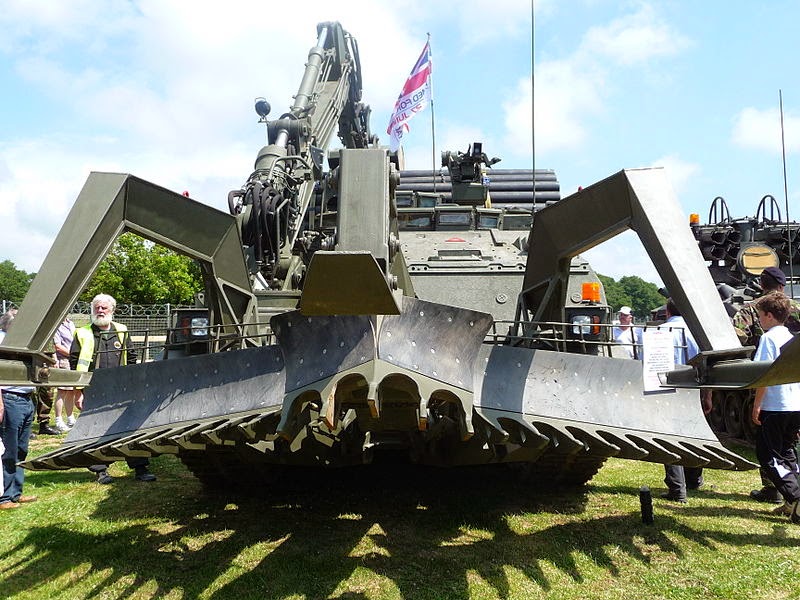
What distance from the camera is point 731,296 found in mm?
7551

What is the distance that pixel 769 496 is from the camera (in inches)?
197

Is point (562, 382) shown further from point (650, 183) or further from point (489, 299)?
point (489, 299)

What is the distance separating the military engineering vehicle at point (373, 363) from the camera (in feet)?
9.26

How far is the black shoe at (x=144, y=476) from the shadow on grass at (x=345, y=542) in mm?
510

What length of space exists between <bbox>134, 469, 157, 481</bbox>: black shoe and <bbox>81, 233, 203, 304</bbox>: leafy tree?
3140cm

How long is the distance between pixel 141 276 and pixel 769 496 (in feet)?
117

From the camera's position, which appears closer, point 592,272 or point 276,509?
point 276,509

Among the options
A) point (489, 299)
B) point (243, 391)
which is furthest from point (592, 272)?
point (243, 391)

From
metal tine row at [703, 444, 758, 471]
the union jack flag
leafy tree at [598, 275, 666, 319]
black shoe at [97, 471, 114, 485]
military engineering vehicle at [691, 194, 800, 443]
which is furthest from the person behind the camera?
leafy tree at [598, 275, 666, 319]

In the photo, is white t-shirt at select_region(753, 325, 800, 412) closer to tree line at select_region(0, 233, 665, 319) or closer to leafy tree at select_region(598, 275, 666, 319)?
tree line at select_region(0, 233, 665, 319)

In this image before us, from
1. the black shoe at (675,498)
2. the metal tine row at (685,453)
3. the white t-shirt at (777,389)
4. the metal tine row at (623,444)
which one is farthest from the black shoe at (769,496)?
the metal tine row at (623,444)

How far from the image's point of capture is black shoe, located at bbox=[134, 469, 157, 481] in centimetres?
576

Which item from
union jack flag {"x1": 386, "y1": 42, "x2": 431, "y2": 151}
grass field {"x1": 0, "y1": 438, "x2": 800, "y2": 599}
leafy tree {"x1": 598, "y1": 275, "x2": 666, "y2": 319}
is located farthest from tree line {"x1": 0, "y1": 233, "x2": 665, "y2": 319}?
leafy tree {"x1": 598, "y1": 275, "x2": 666, "y2": 319}

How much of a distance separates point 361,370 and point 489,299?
10.8ft
